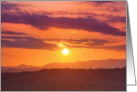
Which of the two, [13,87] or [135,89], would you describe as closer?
[135,89]

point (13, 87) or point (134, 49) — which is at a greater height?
point (134, 49)

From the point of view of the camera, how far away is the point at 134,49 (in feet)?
57.0

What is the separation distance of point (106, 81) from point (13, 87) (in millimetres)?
3777

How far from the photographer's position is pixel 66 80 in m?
18.1

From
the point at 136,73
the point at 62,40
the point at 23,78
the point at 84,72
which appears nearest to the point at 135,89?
the point at 136,73

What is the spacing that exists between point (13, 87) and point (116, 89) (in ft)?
13.6

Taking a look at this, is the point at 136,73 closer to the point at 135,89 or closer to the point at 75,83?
the point at 135,89

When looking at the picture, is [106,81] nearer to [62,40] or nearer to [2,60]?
[62,40]

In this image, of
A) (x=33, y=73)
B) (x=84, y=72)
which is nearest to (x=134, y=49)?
(x=84, y=72)

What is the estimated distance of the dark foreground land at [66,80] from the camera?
17844mm

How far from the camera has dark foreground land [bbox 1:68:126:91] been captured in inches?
703

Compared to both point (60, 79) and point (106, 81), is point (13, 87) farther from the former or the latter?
point (106, 81)

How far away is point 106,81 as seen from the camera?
60.0ft

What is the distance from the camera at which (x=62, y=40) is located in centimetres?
1780
